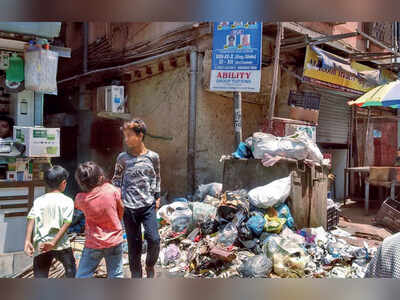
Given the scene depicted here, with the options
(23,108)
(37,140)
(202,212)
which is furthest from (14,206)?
(202,212)

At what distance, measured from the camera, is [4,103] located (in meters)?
4.66

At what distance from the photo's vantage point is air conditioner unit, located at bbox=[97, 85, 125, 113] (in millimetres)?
8375

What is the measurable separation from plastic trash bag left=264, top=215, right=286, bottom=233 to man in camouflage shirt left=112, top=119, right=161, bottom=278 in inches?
71.7

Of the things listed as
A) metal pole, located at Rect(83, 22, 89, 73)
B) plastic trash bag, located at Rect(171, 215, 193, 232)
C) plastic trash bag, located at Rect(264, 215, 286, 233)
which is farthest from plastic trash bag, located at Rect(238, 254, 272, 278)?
metal pole, located at Rect(83, 22, 89, 73)

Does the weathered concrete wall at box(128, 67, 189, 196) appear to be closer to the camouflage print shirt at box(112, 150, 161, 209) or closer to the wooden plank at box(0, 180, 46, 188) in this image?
the wooden plank at box(0, 180, 46, 188)

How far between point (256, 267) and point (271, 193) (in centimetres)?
135

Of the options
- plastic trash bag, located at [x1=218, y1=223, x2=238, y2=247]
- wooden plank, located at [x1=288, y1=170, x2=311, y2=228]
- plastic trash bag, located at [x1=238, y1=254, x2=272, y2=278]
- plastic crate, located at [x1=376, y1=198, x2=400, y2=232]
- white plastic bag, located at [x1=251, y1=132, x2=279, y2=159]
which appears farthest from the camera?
plastic crate, located at [x1=376, y1=198, x2=400, y2=232]

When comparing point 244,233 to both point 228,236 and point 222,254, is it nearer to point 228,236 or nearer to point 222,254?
point 228,236

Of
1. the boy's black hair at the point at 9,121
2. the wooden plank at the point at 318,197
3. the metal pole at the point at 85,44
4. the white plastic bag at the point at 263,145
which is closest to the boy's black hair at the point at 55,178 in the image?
the boy's black hair at the point at 9,121

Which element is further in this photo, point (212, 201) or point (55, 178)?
point (212, 201)

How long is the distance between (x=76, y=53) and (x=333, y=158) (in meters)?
8.37

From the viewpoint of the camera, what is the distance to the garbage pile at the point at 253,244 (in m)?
4.12

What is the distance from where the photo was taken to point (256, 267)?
3.93 metres
